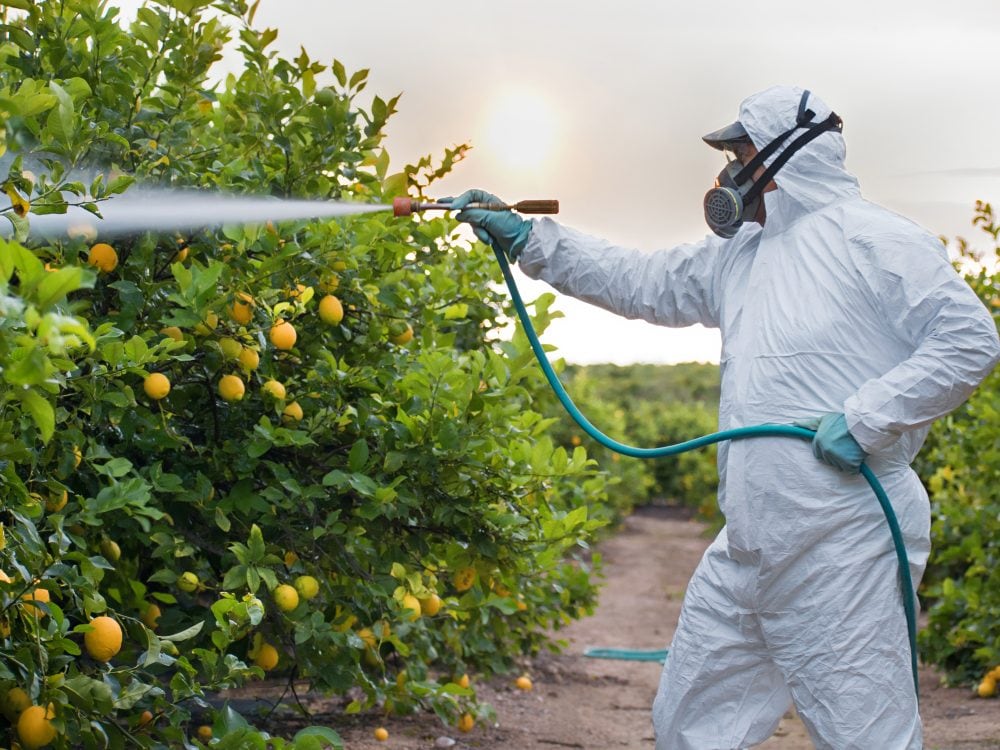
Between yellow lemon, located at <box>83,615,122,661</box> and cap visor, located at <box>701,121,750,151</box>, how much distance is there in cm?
182

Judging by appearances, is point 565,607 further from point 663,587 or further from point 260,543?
point 663,587

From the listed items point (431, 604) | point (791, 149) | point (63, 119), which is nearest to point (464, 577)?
point (431, 604)

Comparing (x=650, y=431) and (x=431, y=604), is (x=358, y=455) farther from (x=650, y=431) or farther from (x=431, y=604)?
(x=650, y=431)

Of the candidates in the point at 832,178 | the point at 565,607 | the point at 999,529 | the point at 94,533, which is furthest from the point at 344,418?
the point at 999,529

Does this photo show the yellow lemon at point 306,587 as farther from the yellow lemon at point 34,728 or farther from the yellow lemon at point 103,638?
the yellow lemon at point 34,728

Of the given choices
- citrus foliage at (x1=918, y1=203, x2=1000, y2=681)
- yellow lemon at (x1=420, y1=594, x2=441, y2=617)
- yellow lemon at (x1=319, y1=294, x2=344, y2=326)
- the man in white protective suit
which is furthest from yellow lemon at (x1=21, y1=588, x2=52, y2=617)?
citrus foliage at (x1=918, y1=203, x2=1000, y2=681)

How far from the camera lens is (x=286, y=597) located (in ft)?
9.05

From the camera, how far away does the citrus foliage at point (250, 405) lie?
2.50 metres

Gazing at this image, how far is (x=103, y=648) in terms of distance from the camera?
2275 millimetres

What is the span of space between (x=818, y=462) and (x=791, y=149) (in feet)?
2.49

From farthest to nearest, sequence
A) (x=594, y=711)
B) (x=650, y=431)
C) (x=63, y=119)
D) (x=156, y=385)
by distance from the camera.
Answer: (x=650, y=431) → (x=594, y=711) → (x=156, y=385) → (x=63, y=119)

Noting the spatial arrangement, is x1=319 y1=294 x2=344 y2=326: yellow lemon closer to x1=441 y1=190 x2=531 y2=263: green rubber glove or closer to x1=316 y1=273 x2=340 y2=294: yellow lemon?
x1=316 y1=273 x2=340 y2=294: yellow lemon

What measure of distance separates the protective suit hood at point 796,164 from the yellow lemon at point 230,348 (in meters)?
1.32

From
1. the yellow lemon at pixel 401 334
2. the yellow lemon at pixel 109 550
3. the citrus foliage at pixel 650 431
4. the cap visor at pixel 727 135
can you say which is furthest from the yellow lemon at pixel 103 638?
the citrus foliage at pixel 650 431
